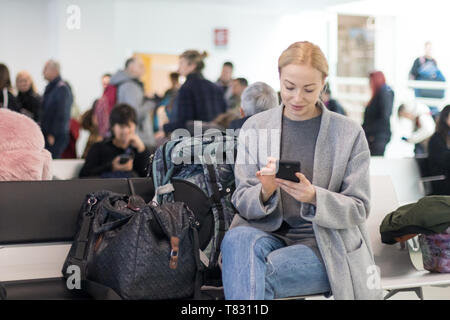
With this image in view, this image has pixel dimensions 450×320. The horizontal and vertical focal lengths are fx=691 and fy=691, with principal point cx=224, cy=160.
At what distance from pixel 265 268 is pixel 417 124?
6.81 m

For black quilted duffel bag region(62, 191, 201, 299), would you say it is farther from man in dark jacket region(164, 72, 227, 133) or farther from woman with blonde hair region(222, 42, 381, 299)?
man in dark jacket region(164, 72, 227, 133)

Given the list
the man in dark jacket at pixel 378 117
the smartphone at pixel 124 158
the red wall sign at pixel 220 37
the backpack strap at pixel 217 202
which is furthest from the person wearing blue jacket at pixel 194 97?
the red wall sign at pixel 220 37

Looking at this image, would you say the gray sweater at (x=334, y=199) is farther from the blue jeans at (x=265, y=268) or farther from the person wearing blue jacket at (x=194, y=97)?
the person wearing blue jacket at (x=194, y=97)

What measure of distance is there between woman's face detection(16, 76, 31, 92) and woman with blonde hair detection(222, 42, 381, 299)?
5866 millimetres

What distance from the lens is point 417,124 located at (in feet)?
28.7

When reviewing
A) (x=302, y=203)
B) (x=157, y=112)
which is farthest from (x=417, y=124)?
(x=302, y=203)

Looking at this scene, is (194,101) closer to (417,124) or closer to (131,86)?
(131,86)

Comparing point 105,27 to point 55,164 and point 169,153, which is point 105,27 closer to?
point 55,164

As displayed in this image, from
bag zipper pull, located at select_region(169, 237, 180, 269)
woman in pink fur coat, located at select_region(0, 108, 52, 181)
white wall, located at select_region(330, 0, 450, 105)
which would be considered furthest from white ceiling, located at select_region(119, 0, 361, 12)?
bag zipper pull, located at select_region(169, 237, 180, 269)

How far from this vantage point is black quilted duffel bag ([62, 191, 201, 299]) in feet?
8.20

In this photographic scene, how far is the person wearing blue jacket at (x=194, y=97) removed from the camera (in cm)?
602

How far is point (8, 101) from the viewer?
6355 mm

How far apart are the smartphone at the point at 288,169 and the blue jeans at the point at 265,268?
26 centimetres

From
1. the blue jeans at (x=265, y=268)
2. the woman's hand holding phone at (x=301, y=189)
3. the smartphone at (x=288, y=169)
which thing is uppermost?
the smartphone at (x=288, y=169)
